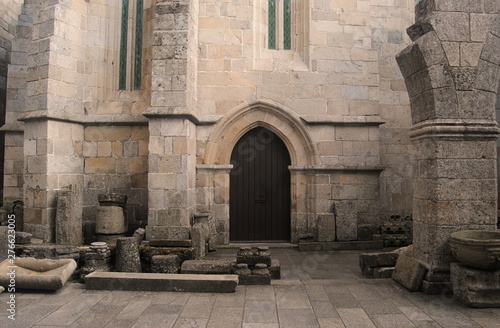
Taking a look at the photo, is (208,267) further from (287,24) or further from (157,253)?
(287,24)

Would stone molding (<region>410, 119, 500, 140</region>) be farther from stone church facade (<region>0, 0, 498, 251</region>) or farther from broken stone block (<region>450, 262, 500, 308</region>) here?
stone church facade (<region>0, 0, 498, 251</region>)

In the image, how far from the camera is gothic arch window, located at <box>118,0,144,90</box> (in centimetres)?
763

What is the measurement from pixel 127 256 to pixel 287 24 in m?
5.79

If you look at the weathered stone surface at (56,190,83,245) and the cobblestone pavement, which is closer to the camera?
the cobblestone pavement

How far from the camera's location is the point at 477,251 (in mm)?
3715

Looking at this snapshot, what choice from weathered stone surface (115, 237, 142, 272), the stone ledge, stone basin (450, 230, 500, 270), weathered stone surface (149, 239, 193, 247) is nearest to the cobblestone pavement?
stone basin (450, 230, 500, 270)

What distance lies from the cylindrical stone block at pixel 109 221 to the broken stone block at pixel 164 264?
1.74 meters

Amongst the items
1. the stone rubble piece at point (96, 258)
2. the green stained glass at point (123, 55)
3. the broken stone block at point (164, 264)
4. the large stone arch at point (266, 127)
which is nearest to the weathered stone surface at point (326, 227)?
Result: the large stone arch at point (266, 127)

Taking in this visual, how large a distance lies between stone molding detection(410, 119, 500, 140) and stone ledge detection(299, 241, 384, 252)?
3.38m

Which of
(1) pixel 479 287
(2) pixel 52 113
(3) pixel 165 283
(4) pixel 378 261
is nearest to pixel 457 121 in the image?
(1) pixel 479 287

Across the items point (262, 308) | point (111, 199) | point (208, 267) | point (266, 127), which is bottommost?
point (262, 308)

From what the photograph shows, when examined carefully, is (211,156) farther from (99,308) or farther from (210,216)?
(99,308)

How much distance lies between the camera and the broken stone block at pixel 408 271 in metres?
4.27

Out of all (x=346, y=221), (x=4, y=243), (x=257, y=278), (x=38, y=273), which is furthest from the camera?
(x=346, y=221)
